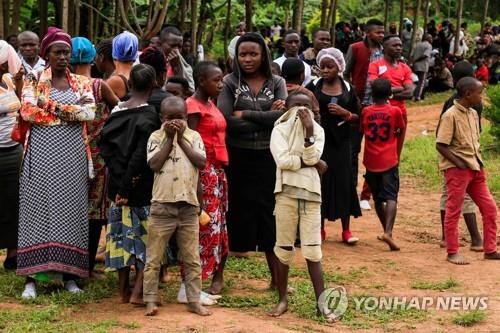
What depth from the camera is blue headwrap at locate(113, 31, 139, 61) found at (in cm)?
704

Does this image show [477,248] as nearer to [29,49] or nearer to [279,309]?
[279,309]

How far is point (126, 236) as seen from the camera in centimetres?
641

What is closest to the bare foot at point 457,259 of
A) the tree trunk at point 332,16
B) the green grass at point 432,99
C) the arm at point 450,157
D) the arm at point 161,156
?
the arm at point 450,157

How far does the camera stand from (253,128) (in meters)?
6.68

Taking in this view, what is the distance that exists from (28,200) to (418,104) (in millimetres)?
16323

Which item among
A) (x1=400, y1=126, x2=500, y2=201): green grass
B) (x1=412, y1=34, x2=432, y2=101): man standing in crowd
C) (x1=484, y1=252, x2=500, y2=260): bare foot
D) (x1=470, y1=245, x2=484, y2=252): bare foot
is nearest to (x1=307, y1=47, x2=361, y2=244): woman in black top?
(x1=470, y1=245, x2=484, y2=252): bare foot

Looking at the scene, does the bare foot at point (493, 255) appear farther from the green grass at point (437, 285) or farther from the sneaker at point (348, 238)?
the sneaker at point (348, 238)

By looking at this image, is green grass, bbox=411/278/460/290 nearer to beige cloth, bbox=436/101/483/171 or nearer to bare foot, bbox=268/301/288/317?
beige cloth, bbox=436/101/483/171

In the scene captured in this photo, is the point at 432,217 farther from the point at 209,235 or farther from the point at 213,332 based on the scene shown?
the point at 213,332

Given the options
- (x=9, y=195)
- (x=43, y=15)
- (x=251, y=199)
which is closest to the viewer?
(x=251, y=199)

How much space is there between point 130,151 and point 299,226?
1261 mm

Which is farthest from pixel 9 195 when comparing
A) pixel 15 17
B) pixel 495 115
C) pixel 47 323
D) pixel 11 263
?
Result: pixel 495 115

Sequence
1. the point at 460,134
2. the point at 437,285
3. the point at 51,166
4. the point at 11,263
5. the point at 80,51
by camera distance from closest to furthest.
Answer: the point at 51,166, the point at 80,51, the point at 437,285, the point at 11,263, the point at 460,134

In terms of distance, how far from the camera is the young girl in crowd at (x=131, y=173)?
6281mm
